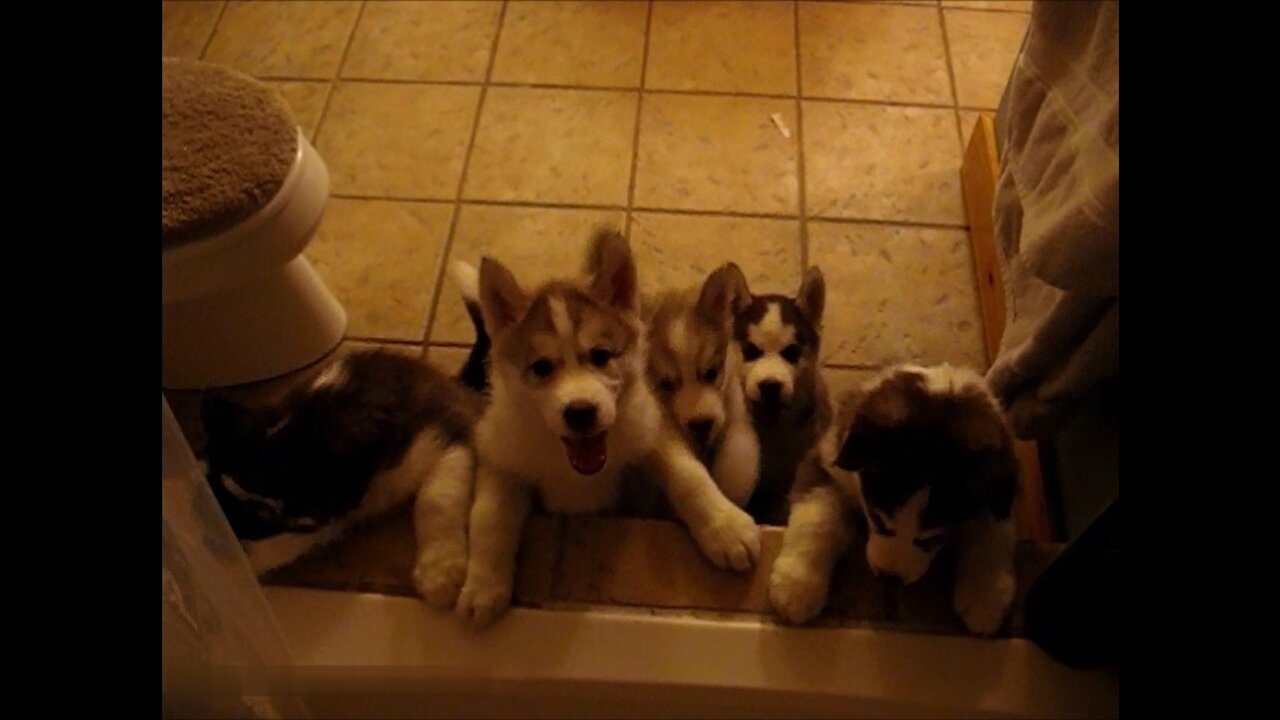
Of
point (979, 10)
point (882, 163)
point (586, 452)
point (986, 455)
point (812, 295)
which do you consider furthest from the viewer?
point (979, 10)

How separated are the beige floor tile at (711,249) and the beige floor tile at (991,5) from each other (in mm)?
1046

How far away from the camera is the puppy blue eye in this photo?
52.9 inches

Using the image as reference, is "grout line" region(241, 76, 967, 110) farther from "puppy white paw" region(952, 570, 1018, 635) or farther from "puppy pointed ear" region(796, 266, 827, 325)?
"puppy white paw" region(952, 570, 1018, 635)

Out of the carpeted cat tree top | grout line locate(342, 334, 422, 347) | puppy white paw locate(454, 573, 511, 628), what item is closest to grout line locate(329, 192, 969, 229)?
grout line locate(342, 334, 422, 347)

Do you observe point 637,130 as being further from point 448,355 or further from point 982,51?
point 982,51

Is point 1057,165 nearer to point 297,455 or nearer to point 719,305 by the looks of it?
point 719,305

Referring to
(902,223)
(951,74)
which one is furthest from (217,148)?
(951,74)

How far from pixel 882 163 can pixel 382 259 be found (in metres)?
1.24

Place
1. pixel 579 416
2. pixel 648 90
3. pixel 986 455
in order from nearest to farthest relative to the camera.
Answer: pixel 986 455 < pixel 579 416 < pixel 648 90

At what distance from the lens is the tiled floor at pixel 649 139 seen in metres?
2.20

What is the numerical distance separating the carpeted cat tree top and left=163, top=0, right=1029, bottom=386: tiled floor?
23.5 inches

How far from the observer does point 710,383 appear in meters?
1.61
